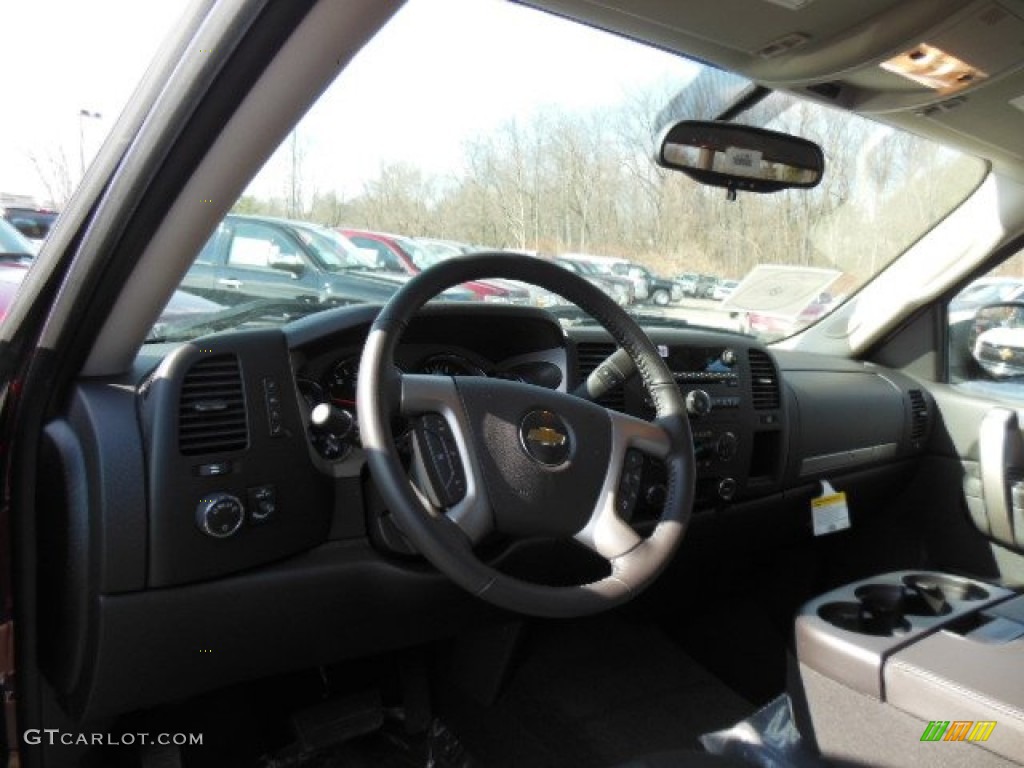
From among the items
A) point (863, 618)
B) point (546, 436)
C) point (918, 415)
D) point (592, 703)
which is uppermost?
point (546, 436)

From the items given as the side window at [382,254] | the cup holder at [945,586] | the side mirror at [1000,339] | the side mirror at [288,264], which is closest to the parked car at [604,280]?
the side window at [382,254]

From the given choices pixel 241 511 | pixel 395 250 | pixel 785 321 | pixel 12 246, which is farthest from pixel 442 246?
pixel 785 321

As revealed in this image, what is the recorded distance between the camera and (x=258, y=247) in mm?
Result: 1876

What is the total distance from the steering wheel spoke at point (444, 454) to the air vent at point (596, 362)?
0.79m

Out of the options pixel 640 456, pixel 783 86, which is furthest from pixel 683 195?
pixel 640 456

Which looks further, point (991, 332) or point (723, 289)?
point (991, 332)

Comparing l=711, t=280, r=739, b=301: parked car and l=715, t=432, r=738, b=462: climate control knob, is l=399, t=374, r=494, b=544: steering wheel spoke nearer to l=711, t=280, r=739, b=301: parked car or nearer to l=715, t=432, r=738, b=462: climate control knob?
l=715, t=432, r=738, b=462: climate control knob

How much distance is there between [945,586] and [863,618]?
316 mm

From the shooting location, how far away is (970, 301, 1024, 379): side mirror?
3.39m

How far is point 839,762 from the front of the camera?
1821mm

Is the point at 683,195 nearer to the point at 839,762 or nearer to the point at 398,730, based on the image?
the point at 839,762

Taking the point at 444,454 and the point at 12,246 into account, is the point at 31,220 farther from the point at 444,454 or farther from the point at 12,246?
the point at 444,454

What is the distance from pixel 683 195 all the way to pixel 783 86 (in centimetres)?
47

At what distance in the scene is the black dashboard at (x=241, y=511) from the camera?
1.64 metres
